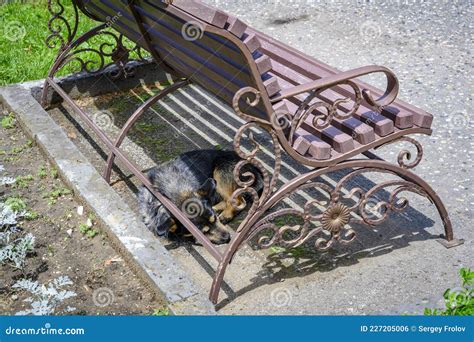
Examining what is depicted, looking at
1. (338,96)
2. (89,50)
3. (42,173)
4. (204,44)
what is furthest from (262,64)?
(89,50)

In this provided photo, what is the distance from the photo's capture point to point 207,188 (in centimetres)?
439

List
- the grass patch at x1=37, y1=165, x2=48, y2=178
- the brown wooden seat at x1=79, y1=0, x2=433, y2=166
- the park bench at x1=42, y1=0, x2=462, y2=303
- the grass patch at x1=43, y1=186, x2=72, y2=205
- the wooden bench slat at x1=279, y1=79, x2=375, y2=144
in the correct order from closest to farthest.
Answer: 1. the brown wooden seat at x1=79, y1=0, x2=433, y2=166
2. the park bench at x1=42, y1=0, x2=462, y2=303
3. the wooden bench slat at x1=279, y1=79, x2=375, y2=144
4. the grass patch at x1=43, y1=186, x2=72, y2=205
5. the grass patch at x1=37, y1=165, x2=48, y2=178

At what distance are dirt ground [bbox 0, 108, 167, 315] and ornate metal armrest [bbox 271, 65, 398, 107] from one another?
4.20 feet

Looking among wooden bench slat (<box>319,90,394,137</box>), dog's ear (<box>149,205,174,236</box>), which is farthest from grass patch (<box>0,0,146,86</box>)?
wooden bench slat (<box>319,90,394,137</box>)

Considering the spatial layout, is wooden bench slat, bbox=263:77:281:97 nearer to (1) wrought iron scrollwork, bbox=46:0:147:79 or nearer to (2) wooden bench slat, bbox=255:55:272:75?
(2) wooden bench slat, bbox=255:55:272:75

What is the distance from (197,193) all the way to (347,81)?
1243 mm

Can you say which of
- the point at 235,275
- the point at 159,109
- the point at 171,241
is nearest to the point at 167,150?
the point at 159,109

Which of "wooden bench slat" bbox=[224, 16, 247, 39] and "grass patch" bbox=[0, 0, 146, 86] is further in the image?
"grass patch" bbox=[0, 0, 146, 86]

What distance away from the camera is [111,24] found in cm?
527

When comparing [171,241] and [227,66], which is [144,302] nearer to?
[171,241]

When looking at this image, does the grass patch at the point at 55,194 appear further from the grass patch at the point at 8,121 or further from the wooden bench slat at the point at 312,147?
the wooden bench slat at the point at 312,147

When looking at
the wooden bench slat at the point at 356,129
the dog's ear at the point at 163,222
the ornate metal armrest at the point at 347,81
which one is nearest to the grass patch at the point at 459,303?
the wooden bench slat at the point at 356,129

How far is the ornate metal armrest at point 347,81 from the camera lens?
347 centimetres

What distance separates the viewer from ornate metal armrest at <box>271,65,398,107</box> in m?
3.47
